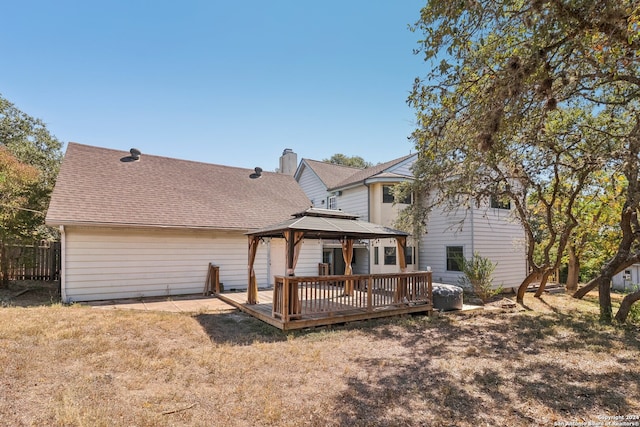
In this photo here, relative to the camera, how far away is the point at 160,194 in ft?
41.3

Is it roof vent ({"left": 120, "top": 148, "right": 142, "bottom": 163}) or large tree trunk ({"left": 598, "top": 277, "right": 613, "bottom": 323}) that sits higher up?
roof vent ({"left": 120, "top": 148, "right": 142, "bottom": 163})

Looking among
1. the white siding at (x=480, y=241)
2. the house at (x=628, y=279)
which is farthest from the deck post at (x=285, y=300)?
the house at (x=628, y=279)

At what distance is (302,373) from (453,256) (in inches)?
450

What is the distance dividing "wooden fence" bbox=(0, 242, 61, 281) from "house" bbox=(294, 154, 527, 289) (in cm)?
1117

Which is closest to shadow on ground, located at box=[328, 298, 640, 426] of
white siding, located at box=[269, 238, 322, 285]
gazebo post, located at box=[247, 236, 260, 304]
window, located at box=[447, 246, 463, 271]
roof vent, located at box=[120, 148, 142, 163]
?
gazebo post, located at box=[247, 236, 260, 304]

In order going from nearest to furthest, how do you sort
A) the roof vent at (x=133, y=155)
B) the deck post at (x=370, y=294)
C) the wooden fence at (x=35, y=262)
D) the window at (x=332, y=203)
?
the deck post at (x=370, y=294), the wooden fence at (x=35, y=262), the roof vent at (x=133, y=155), the window at (x=332, y=203)

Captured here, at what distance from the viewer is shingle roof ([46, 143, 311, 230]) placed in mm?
10469

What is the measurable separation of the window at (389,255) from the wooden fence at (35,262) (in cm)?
1331

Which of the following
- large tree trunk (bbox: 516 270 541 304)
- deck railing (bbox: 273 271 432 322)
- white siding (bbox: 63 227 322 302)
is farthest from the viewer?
large tree trunk (bbox: 516 270 541 304)

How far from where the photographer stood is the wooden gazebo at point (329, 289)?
291 inches

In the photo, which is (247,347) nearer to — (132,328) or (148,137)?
(132,328)

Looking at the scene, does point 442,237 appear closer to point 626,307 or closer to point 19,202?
point 626,307

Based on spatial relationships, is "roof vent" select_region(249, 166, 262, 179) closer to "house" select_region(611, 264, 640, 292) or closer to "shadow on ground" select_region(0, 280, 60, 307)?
"shadow on ground" select_region(0, 280, 60, 307)

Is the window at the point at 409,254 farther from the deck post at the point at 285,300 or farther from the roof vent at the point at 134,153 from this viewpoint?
the roof vent at the point at 134,153
